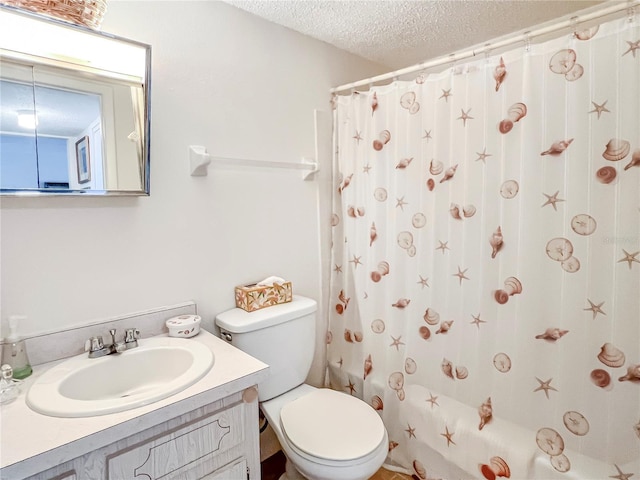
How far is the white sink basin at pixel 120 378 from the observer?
0.90 meters

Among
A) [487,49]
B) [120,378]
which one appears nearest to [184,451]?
[120,378]

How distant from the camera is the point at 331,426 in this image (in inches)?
55.1

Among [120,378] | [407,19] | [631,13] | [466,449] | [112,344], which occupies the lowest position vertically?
[466,449]

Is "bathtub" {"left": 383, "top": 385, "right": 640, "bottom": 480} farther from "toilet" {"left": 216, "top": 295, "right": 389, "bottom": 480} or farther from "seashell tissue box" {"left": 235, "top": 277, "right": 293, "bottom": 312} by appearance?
"seashell tissue box" {"left": 235, "top": 277, "right": 293, "bottom": 312}

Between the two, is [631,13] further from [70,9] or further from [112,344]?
[112,344]

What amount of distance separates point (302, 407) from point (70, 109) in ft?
4.59

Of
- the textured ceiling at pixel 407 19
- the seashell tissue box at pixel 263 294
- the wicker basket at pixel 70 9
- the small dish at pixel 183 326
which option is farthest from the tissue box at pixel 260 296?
the textured ceiling at pixel 407 19

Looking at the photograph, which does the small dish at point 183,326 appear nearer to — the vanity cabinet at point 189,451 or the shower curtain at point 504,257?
the vanity cabinet at point 189,451

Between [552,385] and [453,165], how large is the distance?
93 cm

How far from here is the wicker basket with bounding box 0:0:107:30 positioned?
3.35 feet

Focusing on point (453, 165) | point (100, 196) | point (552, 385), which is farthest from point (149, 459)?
point (453, 165)

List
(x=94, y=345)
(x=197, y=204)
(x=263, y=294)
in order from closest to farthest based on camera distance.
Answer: (x=94, y=345) → (x=197, y=204) → (x=263, y=294)

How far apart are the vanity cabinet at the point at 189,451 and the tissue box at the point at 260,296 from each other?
51cm

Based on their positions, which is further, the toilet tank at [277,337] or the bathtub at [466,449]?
the toilet tank at [277,337]
